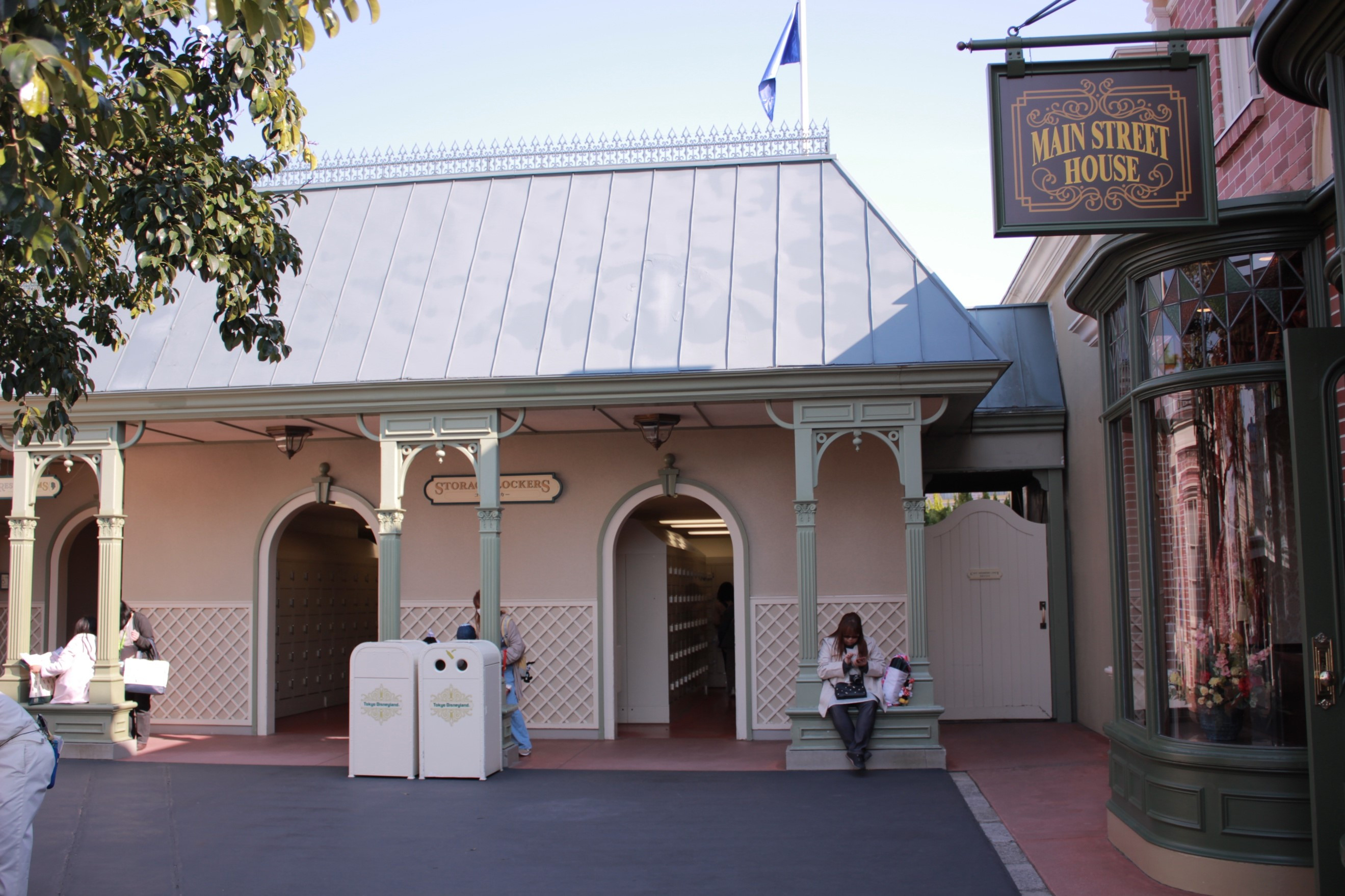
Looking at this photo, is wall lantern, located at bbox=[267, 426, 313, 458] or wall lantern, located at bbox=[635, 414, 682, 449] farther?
wall lantern, located at bbox=[267, 426, 313, 458]

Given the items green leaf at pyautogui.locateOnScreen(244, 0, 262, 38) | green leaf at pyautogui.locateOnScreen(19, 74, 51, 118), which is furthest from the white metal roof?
green leaf at pyautogui.locateOnScreen(19, 74, 51, 118)

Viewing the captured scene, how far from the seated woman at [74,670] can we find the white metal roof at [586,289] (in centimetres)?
235

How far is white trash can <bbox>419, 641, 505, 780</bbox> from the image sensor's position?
8.73 metres

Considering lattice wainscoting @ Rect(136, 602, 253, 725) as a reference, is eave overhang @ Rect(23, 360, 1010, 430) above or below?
above

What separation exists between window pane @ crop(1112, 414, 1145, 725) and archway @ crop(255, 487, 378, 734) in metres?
7.65

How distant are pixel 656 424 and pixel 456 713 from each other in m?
3.26

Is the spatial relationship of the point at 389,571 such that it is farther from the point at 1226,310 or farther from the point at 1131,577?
the point at 1226,310

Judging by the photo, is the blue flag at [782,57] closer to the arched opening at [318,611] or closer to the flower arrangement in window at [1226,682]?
the arched opening at [318,611]

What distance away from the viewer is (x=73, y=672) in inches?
396

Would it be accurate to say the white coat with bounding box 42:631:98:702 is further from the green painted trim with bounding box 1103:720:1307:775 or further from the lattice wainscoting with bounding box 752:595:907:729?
the green painted trim with bounding box 1103:720:1307:775

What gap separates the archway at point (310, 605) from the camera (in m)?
11.8

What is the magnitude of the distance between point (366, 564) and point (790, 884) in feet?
38.8

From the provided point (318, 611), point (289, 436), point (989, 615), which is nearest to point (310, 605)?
point (318, 611)

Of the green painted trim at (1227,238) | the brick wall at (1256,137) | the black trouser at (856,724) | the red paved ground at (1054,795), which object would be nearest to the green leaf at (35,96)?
the green painted trim at (1227,238)
